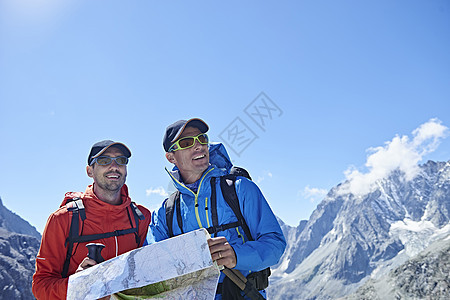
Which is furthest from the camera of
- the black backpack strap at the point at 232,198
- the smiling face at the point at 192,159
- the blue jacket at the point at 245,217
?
the smiling face at the point at 192,159

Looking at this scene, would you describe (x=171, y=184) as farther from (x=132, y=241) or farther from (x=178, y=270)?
(x=178, y=270)

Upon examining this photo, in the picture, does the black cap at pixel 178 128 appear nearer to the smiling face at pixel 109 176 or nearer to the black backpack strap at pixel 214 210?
the black backpack strap at pixel 214 210

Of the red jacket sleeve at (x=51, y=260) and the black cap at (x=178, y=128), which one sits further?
the black cap at (x=178, y=128)

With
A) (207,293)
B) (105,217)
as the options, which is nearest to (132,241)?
(105,217)

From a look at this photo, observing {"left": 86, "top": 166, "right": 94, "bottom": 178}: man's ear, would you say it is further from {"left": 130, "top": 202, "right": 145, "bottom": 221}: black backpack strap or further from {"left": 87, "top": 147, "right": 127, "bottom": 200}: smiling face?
{"left": 130, "top": 202, "right": 145, "bottom": 221}: black backpack strap

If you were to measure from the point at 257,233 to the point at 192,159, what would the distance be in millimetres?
1608

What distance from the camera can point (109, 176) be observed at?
271 inches

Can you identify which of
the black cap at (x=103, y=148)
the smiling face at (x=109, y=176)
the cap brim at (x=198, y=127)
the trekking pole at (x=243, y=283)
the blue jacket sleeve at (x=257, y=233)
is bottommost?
the trekking pole at (x=243, y=283)

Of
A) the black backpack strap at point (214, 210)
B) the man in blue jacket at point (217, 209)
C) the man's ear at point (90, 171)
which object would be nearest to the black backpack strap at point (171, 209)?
the man in blue jacket at point (217, 209)

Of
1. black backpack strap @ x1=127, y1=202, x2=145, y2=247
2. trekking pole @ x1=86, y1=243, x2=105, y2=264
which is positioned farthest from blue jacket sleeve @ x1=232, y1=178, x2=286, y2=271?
black backpack strap @ x1=127, y1=202, x2=145, y2=247

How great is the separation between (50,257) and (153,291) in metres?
3.11

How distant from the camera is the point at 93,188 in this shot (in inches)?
282

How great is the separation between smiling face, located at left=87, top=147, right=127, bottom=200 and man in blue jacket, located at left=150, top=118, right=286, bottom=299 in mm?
1495

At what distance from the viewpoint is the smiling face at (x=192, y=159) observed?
5500 mm
